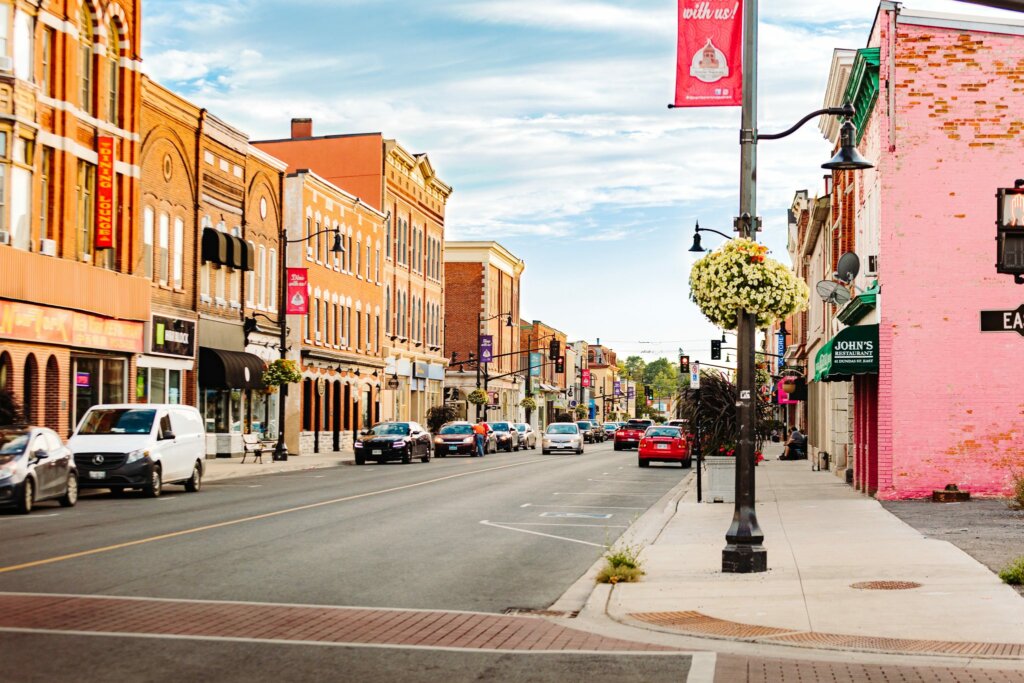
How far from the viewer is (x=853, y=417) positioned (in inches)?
1288

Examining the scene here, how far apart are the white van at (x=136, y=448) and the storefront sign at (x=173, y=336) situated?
12.9 m

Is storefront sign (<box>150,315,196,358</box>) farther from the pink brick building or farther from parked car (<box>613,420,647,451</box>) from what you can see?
parked car (<box>613,420,647,451</box>)

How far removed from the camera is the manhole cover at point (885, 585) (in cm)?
1274

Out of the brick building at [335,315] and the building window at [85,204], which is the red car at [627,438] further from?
the building window at [85,204]

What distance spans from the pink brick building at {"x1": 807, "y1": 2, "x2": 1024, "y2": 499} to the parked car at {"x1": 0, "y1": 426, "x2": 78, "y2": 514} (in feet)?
49.5

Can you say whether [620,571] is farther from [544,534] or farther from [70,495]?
[70,495]

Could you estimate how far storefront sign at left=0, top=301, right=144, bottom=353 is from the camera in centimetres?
3222

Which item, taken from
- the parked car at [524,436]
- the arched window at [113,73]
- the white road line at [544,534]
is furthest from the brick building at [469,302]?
the white road line at [544,534]

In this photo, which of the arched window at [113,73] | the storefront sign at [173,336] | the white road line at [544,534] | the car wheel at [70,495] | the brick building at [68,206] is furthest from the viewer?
the storefront sign at [173,336]

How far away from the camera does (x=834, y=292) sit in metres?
29.6

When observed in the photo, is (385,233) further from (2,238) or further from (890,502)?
(890,502)

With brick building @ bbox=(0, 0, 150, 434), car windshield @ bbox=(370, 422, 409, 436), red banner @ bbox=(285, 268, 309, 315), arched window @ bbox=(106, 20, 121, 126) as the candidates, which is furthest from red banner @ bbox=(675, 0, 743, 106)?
red banner @ bbox=(285, 268, 309, 315)

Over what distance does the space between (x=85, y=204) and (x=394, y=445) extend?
49.2 ft

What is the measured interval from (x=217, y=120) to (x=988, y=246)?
2940cm
